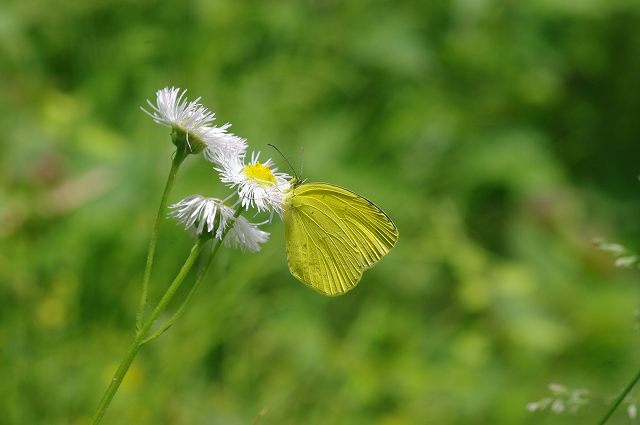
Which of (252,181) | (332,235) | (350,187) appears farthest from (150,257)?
(350,187)

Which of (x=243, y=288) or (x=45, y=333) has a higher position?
(x=243, y=288)

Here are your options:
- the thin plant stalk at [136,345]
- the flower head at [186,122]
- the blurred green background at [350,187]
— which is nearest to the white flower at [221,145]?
the flower head at [186,122]

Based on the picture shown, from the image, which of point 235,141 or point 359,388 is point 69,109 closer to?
point 359,388

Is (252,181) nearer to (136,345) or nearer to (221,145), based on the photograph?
(221,145)

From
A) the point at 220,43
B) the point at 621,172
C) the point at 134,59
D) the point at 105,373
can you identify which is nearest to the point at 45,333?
the point at 105,373

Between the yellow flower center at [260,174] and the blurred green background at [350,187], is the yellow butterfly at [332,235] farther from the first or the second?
the blurred green background at [350,187]

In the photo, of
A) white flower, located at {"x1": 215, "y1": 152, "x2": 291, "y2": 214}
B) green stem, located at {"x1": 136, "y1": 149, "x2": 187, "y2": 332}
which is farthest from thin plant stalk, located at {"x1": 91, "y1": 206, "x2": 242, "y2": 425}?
white flower, located at {"x1": 215, "y1": 152, "x2": 291, "y2": 214}
